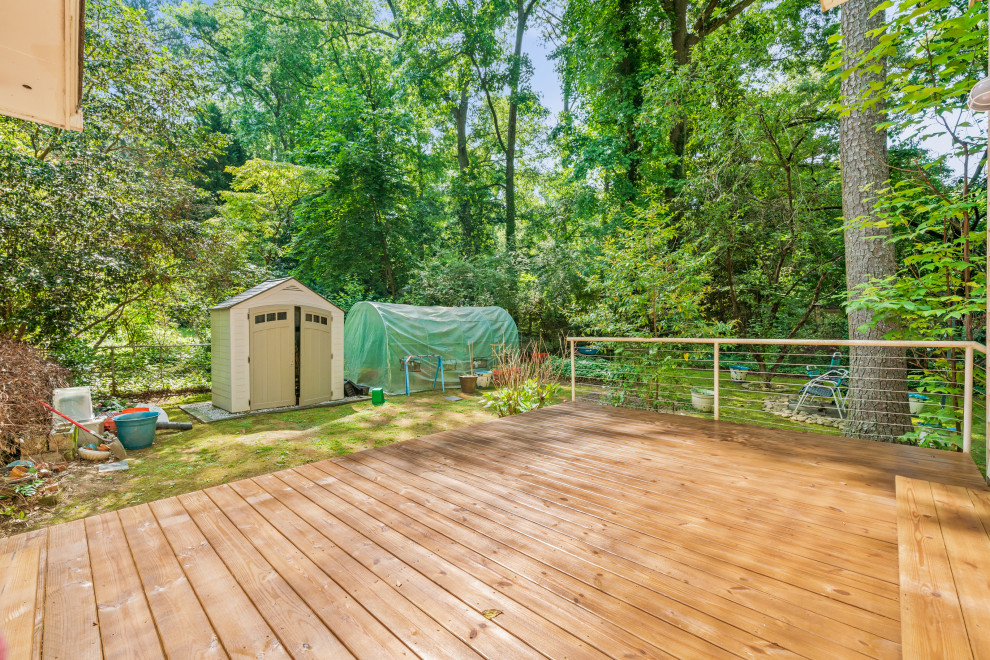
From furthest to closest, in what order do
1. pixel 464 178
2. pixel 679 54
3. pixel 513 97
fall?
1. pixel 464 178
2. pixel 513 97
3. pixel 679 54

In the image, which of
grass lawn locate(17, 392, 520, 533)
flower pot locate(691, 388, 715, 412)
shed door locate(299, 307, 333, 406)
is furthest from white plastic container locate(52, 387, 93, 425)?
flower pot locate(691, 388, 715, 412)

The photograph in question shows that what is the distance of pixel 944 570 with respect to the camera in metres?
1.58

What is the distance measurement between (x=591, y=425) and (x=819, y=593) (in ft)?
8.91

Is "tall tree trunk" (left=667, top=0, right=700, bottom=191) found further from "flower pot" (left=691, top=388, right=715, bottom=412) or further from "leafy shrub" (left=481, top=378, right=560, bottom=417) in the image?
"leafy shrub" (left=481, top=378, right=560, bottom=417)

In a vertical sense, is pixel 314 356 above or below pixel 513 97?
below

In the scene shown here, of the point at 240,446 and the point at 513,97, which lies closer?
the point at 240,446

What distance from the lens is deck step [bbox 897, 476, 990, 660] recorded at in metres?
1.23

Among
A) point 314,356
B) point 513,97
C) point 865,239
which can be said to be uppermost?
point 513,97

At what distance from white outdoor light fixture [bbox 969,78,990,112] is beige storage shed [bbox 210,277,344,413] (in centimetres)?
844

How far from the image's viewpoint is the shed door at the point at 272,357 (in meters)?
7.71

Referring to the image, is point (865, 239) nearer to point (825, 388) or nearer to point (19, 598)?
point (825, 388)

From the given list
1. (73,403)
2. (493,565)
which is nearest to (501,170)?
(73,403)

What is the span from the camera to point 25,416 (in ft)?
15.2

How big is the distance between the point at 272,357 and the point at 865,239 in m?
8.54
